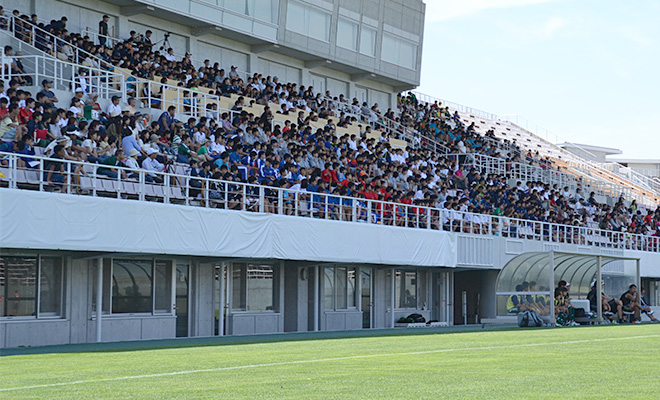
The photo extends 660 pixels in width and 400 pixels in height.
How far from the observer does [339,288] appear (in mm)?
32156

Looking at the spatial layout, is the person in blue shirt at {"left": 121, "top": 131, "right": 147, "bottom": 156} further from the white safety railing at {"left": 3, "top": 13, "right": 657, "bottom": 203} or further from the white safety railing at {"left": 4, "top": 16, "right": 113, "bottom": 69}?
the white safety railing at {"left": 4, "top": 16, "right": 113, "bottom": 69}

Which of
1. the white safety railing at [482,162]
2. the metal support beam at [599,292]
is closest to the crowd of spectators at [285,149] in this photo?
the white safety railing at [482,162]

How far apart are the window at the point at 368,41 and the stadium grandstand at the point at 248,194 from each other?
0.43ft

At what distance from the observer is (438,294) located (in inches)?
1452

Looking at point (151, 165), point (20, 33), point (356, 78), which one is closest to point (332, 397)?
point (151, 165)

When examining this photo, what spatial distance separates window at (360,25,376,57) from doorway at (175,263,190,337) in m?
23.5

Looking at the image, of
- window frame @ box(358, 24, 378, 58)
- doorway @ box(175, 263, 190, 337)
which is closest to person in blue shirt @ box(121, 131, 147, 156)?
doorway @ box(175, 263, 190, 337)

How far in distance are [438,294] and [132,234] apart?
16852mm

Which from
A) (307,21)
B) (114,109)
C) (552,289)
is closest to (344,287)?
(552,289)

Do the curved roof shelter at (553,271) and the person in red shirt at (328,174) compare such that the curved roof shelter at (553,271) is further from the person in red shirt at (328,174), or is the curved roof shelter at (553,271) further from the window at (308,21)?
the window at (308,21)

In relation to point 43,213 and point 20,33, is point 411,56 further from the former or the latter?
point 43,213

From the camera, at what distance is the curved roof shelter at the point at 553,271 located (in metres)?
29.4

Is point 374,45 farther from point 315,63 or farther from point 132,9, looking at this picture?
point 132,9

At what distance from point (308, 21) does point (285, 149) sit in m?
13.9
